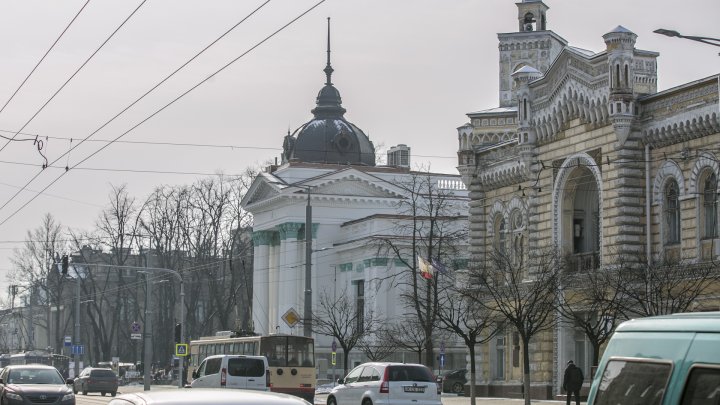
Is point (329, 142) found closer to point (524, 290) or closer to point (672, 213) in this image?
point (524, 290)

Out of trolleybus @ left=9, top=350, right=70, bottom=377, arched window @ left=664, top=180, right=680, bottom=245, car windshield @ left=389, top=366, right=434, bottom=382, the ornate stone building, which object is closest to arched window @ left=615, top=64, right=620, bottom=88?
the ornate stone building

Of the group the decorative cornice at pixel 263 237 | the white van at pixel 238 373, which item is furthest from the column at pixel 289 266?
the white van at pixel 238 373

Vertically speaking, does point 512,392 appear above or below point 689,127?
below

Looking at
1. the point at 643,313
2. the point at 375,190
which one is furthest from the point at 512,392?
the point at 375,190

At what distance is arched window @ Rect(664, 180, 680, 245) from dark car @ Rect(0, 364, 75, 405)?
66.0 feet

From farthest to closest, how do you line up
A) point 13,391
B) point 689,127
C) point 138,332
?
point 138,332 < point 689,127 < point 13,391

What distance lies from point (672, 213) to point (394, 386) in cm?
1527

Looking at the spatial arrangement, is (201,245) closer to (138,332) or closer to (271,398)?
(138,332)

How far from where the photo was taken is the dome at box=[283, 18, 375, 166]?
89688mm

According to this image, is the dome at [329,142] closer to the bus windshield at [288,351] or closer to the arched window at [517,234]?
the arched window at [517,234]

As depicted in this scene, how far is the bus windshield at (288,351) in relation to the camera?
152 feet

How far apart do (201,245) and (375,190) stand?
13.9m

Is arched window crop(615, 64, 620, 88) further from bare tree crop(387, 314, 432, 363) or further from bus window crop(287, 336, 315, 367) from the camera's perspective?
bare tree crop(387, 314, 432, 363)

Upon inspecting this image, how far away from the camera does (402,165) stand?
93312 mm
